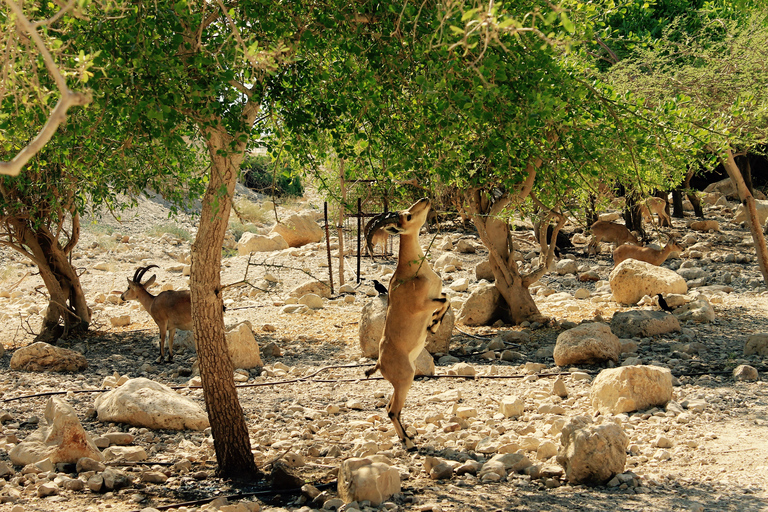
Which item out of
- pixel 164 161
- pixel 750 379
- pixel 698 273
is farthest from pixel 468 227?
pixel 164 161

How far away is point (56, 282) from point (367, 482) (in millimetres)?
9033

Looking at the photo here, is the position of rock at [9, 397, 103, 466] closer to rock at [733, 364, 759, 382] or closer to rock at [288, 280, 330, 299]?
rock at [733, 364, 759, 382]

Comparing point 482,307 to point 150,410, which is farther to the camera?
point 482,307

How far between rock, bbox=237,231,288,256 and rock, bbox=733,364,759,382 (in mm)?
17635

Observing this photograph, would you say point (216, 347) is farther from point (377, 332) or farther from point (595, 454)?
point (377, 332)

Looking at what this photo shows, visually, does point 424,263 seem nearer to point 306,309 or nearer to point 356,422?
point 356,422

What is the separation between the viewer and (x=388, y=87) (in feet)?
16.1

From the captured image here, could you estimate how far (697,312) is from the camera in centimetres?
1057

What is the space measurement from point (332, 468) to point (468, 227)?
716 inches

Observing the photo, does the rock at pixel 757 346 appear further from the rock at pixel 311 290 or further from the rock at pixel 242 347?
the rock at pixel 311 290

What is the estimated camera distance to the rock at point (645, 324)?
383 inches

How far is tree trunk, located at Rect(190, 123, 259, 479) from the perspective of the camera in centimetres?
532

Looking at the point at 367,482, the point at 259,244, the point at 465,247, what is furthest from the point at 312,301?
the point at 367,482

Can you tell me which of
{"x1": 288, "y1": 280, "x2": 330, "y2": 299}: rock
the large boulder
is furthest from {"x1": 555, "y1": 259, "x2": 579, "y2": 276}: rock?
{"x1": 288, "y1": 280, "x2": 330, "y2": 299}: rock
